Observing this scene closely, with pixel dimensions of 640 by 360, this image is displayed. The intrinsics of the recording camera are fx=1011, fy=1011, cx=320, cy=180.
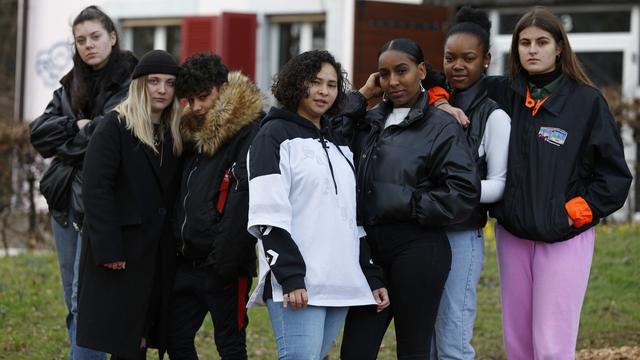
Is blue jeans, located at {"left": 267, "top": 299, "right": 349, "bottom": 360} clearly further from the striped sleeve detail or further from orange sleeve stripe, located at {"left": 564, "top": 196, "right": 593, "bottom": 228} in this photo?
orange sleeve stripe, located at {"left": 564, "top": 196, "right": 593, "bottom": 228}

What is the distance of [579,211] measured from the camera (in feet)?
14.7

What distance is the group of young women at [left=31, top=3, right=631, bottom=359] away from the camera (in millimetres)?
4270

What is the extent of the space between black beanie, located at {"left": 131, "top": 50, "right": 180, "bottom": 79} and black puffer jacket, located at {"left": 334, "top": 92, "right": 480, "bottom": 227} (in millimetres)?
1119

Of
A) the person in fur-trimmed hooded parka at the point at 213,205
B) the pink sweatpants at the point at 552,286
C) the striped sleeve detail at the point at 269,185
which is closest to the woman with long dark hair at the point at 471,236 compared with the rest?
the pink sweatpants at the point at 552,286

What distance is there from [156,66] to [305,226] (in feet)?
4.22

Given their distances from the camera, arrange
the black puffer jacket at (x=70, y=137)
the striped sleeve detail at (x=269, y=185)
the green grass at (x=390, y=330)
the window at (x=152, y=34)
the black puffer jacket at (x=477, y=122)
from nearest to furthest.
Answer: the striped sleeve detail at (x=269, y=185) → the black puffer jacket at (x=477, y=122) → the black puffer jacket at (x=70, y=137) → the green grass at (x=390, y=330) → the window at (x=152, y=34)

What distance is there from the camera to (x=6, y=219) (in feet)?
38.1

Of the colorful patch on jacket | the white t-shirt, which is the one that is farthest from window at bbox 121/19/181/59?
the colorful patch on jacket

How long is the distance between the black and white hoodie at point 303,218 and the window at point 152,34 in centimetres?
1094

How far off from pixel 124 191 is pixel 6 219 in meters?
7.15

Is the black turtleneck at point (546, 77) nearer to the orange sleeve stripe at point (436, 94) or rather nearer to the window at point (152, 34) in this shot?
the orange sleeve stripe at point (436, 94)

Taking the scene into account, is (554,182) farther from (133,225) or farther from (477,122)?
(133,225)

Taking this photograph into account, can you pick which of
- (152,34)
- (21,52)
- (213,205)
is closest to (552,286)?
(213,205)

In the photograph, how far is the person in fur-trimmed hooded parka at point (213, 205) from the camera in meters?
4.77
